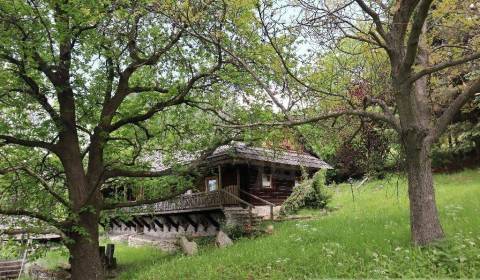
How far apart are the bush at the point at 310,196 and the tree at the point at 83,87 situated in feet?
34.0

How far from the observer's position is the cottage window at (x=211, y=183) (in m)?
26.7

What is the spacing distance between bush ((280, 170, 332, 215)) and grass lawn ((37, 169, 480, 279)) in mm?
4465

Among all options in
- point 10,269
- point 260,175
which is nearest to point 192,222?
point 260,175

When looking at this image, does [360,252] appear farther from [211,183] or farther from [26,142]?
[211,183]

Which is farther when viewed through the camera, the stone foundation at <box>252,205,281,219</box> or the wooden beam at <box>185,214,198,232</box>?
the wooden beam at <box>185,214,198,232</box>

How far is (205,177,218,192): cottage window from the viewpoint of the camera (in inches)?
1051

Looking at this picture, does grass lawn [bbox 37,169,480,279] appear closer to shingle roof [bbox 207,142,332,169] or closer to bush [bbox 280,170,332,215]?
shingle roof [bbox 207,142,332,169]

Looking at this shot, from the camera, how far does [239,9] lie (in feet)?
36.1

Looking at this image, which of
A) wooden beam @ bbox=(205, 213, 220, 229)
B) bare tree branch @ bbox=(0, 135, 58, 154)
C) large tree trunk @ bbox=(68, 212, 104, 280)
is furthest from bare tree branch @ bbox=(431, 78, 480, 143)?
wooden beam @ bbox=(205, 213, 220, 229)

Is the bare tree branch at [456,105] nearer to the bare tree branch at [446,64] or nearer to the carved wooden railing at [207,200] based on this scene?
the bare tree branch at [446,64]

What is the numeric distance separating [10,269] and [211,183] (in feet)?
44.1

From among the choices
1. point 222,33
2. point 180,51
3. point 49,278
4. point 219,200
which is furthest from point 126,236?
point 222,33

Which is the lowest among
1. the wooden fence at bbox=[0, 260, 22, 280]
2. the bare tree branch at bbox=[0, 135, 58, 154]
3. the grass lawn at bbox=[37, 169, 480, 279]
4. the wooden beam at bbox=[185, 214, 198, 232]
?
the wooden fence at bbox=[0, 260, 22, 280]

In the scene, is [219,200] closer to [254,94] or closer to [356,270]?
[254,94]
